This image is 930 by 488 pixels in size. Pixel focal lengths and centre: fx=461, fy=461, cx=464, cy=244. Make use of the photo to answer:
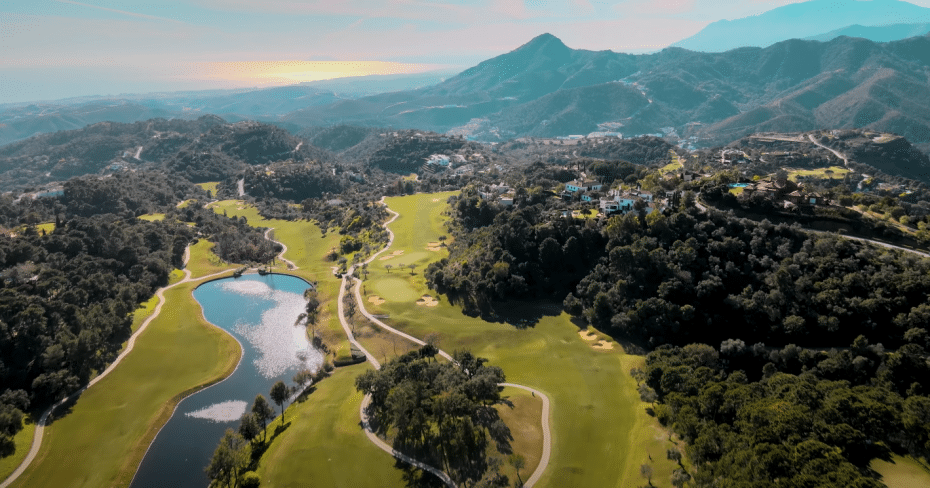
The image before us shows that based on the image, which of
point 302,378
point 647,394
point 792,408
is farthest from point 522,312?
point 792,408

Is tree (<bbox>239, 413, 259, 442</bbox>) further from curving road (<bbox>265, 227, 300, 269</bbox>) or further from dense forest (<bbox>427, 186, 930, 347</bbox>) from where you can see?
curving road (<bbox>265, 227, 300, 269</bbox>)

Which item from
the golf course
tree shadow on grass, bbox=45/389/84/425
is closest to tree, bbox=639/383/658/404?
the golf course

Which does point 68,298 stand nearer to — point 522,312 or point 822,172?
point 522,312

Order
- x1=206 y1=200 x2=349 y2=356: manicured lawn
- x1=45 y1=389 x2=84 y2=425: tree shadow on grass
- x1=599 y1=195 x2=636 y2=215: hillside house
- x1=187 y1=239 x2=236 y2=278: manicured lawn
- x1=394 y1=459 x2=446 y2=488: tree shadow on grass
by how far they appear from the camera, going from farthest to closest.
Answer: x1=187 y1=239 x2=236 y2=278: manicured lawn → x1=599 y1=195 x2=636 y2=215: hillside house → x1=206 y1=200 x2=349 y2=356: manicured lawn → x1=45 y1=389 x2=84 y2=425: tree shadow on grass → x1=394 y1=459 x2=446 y2=488: tree shadow on grass

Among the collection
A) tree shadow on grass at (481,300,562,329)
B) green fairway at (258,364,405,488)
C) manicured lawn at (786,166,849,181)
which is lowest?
green fairway at (258,364,405,488)

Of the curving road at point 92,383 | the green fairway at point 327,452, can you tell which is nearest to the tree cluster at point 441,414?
the green fairway at point 327,452

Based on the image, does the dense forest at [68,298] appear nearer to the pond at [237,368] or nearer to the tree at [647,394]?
the pond at [237,368]
